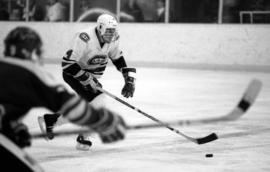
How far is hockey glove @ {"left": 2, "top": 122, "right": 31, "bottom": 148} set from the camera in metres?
1.88

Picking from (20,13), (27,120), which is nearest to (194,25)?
(20,13)

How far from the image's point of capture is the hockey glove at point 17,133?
73.9 inches

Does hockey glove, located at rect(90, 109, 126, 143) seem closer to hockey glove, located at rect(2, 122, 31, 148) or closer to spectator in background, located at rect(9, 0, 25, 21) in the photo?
hockey glove, located at rect(2, 122, 31, 148)

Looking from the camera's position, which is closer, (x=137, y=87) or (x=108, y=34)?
(x=108, y=34)

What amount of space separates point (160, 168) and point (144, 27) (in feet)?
27.6

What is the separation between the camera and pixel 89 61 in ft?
13.4

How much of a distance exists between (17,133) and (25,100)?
14cm

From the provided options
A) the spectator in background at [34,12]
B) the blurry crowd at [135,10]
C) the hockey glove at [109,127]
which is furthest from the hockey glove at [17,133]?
the spectator in background at [34,12]

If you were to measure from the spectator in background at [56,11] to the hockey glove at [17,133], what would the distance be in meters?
10.6

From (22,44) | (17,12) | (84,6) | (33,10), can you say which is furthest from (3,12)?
(22,44)

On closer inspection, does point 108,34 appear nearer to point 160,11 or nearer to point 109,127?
point 109,127

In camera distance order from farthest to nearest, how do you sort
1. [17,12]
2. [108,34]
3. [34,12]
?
[17,12], [34,12], [108,34]

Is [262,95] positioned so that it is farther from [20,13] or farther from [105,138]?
[20,13]

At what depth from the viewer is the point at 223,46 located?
1085 cm
